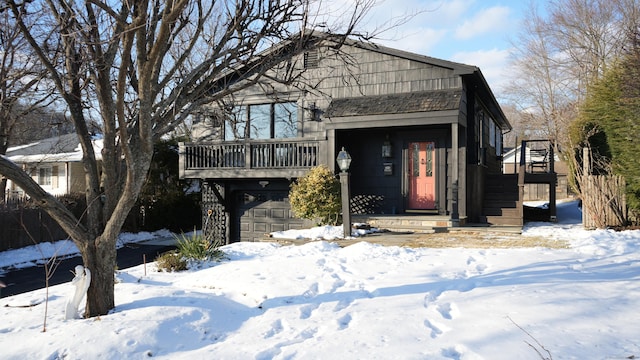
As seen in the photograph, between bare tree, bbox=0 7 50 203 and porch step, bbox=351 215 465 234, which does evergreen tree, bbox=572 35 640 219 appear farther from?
bare tree, bbox=0 7 50 203

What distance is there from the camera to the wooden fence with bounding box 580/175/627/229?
10094 mm

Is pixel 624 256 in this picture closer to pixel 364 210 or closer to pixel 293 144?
pixel 364 210

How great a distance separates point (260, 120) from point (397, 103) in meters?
4.80

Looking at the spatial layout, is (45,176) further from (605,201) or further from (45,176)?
(605,201)

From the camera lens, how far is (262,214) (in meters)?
14.8

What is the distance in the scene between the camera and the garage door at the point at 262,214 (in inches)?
563

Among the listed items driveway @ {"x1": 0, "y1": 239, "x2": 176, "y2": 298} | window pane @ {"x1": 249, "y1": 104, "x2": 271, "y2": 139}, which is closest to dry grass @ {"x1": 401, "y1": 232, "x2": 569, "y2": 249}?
driveway @ {"x1": 0, "y1": 239, "x2": 176, "y2": 298}

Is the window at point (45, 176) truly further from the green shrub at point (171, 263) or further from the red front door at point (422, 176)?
the red front door at point (422, 176)

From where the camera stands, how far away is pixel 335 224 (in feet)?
38.0

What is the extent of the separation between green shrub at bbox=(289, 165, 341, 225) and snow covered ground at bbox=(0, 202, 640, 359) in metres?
4.33

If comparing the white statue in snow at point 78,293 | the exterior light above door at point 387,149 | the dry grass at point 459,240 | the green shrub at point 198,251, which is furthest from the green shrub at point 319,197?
the white statue in snow at point 78,293

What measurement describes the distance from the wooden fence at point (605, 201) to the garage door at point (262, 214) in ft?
26.0

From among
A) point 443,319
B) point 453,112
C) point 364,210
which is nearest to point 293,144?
point 364,210

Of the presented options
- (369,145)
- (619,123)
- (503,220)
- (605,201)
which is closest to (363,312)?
(503,220)
